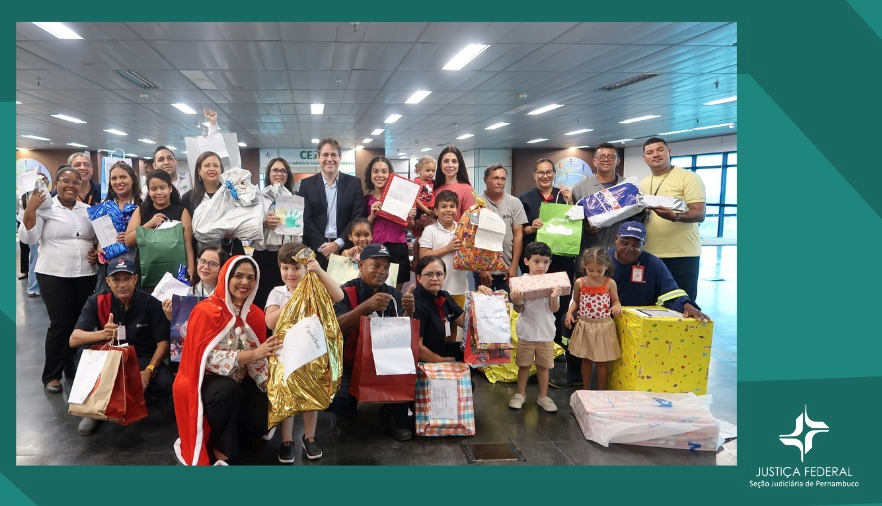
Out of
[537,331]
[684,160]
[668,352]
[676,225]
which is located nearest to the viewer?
[668,352]

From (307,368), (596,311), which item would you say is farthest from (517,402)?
(307,368)

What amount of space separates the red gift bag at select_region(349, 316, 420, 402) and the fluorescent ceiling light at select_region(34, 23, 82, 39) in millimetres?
5541

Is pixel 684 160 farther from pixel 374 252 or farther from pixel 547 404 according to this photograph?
pixel 374 252

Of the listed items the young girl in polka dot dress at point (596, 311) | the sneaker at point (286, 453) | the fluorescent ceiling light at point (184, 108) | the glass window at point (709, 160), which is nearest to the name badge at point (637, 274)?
the young girl in polka dot dress at point (596, 311)

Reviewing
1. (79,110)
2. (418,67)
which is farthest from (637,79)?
(79,110)

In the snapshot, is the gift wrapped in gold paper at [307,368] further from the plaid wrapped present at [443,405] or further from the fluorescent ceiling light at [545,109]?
the fluorescent ceiling light at [545,109]

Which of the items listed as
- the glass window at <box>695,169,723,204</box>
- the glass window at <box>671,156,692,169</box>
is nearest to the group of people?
the glass window at <box>695,169,723,204</box>

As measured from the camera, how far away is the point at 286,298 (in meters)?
3.02

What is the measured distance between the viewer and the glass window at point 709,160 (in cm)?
1680

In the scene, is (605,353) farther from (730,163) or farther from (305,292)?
(730,163)

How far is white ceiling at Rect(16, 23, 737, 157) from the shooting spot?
19.4 feet

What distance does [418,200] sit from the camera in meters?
3.92

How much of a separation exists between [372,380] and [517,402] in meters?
1.09

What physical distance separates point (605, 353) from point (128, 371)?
115 inches
